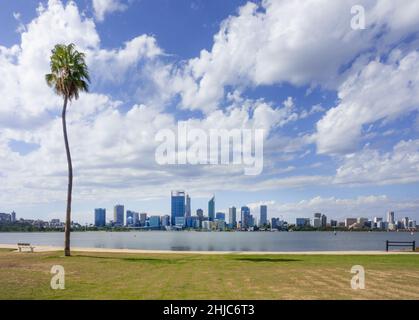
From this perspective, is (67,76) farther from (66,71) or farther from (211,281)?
(211,281)

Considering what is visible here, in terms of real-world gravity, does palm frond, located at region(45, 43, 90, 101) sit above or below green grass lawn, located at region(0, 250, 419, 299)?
above

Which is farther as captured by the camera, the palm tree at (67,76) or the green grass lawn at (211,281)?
the palm tree at (67,76)

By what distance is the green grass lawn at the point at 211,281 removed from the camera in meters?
14.3

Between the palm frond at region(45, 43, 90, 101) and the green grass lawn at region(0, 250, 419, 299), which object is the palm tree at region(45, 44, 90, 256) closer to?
the palm frond at region(45, 43, 90, 101)

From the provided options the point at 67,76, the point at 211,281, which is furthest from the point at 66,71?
the point at 211,281

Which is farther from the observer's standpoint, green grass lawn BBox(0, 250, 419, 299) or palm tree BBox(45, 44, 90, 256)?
palm tree BBox(45, 44, 90, 256)

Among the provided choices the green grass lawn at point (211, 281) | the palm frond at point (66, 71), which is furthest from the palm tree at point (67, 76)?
the green grass lawn at point (211, 281)

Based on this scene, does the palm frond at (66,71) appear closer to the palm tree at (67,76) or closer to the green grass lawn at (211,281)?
the palm tree at (67,76)

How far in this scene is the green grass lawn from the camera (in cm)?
1430

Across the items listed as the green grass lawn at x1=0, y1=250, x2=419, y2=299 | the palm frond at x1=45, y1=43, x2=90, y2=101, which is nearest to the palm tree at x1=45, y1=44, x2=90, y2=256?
the palm frond at x1=45, y1=43, x2=90, y2=101

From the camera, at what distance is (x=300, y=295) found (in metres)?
14.4
